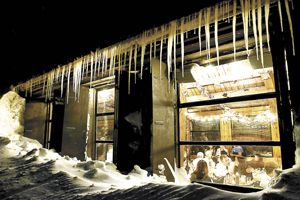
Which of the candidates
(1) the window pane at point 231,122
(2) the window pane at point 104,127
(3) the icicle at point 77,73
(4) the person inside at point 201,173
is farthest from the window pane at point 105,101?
(4) the person inside at point 201,173

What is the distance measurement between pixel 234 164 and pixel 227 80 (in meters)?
3.31

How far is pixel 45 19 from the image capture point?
227 centimetres

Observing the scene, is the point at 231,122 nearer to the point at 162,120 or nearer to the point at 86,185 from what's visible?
the point at 162,120

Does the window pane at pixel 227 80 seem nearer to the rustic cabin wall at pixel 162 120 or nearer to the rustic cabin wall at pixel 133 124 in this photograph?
the rustic cabin wall at pixel 162 120

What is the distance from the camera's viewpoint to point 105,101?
757 cm

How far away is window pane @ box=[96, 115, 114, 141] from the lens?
724 cm

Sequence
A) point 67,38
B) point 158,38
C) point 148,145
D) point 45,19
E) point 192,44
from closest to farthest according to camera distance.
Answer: point 45,19, point 67,38, point 158,38, point 192,44, point 148,145

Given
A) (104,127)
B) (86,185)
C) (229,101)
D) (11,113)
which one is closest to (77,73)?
(104,127)

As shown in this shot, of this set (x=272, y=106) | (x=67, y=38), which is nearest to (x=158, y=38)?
(x=67, y=38)

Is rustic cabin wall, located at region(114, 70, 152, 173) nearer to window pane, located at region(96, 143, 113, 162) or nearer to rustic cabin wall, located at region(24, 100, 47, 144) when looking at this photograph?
window pane, located at region(96, 143, 113, 162)

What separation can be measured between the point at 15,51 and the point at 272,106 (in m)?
6.40

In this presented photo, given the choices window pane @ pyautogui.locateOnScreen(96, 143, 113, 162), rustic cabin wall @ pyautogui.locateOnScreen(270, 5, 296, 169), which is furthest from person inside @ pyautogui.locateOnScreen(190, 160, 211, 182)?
rustic cabin wall @ pyautogui.locateOnScreen(270, 5, 296, 169)

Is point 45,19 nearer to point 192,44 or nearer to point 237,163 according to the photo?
point 192,44

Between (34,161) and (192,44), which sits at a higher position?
(192,44)
